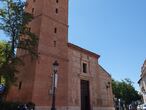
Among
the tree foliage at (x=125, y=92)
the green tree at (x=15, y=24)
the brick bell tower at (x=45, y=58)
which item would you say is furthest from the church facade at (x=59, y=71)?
the tree foliage at (x=125, y=92)

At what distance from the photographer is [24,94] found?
24.0 meters

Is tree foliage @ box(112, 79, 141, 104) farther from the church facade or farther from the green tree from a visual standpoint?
the green tree

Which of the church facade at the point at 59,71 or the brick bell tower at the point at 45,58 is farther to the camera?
the church facade at the point at 59,71

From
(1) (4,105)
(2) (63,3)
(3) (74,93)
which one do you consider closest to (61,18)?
(2) (63,3)

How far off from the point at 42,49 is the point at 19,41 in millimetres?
3912

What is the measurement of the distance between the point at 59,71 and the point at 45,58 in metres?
2.95

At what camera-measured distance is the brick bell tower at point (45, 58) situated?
2388cm

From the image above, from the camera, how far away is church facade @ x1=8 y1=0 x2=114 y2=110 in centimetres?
2430

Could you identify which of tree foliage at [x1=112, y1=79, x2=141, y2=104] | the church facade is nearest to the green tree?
the church facade

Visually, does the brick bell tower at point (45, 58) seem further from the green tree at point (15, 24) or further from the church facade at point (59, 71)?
the green tree at point (15, 24)

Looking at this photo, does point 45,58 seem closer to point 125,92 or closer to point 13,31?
point 13,31

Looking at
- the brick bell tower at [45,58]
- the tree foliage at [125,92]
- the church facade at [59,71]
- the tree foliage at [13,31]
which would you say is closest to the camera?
the tree foliage at [13,31]

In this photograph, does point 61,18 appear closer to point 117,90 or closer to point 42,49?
point 42,49

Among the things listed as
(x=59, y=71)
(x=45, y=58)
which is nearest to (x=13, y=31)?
(x=45, y=58)
